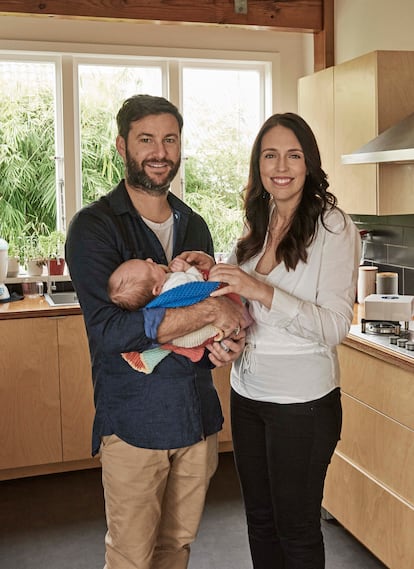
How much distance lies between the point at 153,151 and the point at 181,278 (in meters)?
0.39

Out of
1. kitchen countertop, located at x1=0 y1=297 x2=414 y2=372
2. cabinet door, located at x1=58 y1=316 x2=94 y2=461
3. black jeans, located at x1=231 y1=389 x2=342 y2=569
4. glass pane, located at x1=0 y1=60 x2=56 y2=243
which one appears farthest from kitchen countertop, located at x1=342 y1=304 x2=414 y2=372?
glass pane, located at x1=0 y1=60 x2=56 y2=243

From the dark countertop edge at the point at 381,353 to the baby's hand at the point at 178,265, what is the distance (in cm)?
101

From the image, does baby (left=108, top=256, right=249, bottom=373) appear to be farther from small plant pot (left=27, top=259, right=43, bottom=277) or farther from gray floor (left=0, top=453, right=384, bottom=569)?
small plant pot (left=27, top=259, right=43, bottom=277)

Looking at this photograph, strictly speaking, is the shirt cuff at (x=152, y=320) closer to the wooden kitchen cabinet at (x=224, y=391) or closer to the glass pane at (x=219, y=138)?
the wooden kitchen cabinet at (x=224, y=391)

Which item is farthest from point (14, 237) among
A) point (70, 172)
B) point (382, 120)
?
point (382, 120)

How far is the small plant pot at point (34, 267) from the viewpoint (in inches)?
171

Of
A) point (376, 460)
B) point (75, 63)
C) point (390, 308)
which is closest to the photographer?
point (376, 460)

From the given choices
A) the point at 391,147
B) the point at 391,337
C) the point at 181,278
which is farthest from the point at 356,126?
the point at 181,278

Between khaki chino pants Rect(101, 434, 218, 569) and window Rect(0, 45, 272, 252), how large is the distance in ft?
8.27

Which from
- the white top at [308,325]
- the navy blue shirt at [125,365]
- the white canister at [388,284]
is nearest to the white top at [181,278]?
the navy blue shirt at [125,365]

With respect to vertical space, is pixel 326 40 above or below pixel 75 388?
above

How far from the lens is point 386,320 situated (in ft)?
9.94

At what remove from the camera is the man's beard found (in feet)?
6.82

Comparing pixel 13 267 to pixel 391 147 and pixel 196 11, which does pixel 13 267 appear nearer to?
pixel 196 11
